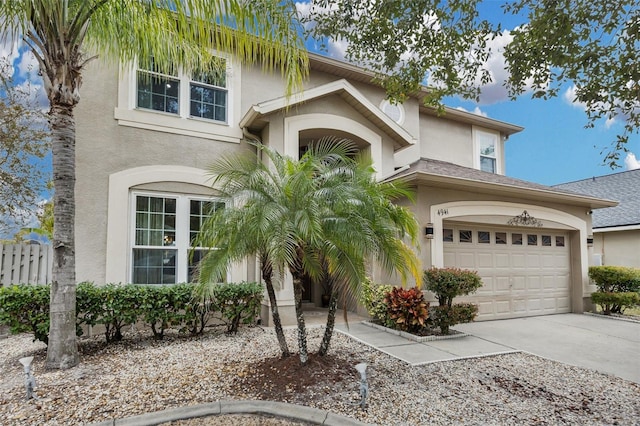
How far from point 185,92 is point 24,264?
18.3ft

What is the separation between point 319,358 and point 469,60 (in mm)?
5839

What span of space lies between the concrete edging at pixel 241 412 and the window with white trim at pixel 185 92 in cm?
717

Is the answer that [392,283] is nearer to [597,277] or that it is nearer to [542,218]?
[542,218]

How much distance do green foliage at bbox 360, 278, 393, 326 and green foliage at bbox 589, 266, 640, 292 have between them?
7.48 metres

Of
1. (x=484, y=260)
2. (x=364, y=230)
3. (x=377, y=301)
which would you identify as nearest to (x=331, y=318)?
(x=364, y=230)

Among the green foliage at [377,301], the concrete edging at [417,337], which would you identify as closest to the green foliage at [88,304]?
A: the green foliage at [377,301]

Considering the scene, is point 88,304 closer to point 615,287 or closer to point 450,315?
point 450,315

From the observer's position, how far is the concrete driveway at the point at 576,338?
21.7ft

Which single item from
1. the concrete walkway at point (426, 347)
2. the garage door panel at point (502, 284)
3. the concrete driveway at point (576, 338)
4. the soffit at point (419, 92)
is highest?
the soffit at point (419, 92)

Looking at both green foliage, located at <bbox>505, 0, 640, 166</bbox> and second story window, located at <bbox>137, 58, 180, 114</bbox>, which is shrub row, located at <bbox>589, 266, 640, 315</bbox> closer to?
green foliage, located at <bbox>505, 0, 640, 166</bbox>

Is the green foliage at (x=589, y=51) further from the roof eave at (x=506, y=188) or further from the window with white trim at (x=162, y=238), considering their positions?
the window with white trim at (x=162, y=238)

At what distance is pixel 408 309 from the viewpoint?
26.0 feet

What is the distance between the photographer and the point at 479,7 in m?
6.12

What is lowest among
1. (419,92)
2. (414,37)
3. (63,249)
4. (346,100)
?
(63,249)
